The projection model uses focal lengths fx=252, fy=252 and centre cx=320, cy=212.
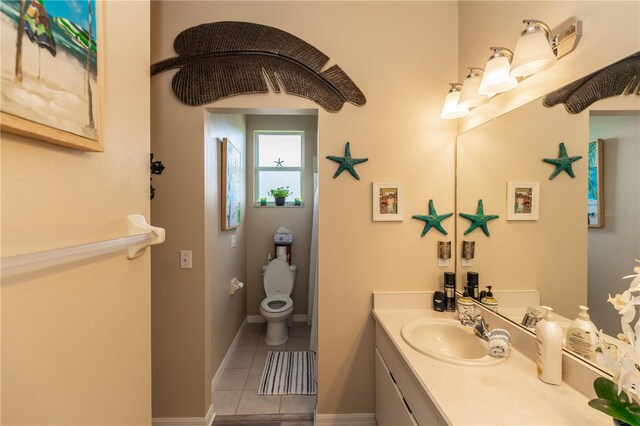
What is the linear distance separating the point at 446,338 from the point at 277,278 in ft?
6.41

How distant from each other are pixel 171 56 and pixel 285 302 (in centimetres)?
240

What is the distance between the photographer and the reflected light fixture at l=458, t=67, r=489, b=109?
136 cm

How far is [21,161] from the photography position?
1.49 feet

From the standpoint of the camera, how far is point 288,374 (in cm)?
217

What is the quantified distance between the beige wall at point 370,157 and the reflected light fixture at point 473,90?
314 millimetres

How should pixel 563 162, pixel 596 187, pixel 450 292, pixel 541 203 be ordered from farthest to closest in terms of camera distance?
1. pixel 450 292
2. pixel 541 203
3. pixel 563 162
4. pixel 596 187

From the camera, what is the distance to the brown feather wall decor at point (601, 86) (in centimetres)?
81

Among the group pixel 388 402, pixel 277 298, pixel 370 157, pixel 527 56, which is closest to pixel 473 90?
pixel 527 56

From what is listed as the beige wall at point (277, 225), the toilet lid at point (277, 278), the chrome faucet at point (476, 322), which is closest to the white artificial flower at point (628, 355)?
the chrome faucet at point (476, 322)

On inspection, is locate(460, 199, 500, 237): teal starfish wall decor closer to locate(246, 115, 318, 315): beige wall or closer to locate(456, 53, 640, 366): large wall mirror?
locate(456, 53, 640, 366): large wall mirror

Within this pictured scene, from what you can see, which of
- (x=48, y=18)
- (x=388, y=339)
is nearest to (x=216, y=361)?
(x=388, y=339)

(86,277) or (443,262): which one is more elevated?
(86,277)

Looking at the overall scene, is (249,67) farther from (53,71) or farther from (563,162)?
(563,162)

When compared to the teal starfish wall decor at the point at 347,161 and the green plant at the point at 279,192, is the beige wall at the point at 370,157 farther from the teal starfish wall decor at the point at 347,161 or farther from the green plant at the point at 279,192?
the green plant at the point at 279,192
